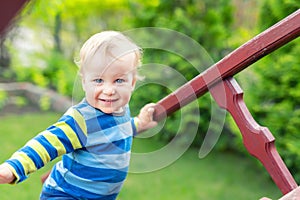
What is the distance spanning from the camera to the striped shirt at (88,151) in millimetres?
1675

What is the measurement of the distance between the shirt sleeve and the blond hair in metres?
0.17

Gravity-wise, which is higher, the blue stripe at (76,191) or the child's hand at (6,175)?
the child's hand at (6,175)

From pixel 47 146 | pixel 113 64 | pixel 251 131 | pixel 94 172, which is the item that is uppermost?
pixel 113 64

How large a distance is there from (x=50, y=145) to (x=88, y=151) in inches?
6.3

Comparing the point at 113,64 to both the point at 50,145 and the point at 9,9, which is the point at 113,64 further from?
the point at 9,9

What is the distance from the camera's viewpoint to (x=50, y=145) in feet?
5.33

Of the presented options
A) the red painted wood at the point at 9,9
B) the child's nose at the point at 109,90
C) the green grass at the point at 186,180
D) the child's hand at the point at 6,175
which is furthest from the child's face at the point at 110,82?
the green grass at the point at 186,180

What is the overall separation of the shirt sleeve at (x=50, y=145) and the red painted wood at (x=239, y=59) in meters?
0.43

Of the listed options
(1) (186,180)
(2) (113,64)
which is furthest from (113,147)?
(1) (186,180)

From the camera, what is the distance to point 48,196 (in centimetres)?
185

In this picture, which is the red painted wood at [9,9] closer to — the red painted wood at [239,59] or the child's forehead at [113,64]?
the child's forehead at [113,64]

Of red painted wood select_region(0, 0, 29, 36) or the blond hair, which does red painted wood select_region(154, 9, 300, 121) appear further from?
red painted wood select_region(0, 0, 29, 36)

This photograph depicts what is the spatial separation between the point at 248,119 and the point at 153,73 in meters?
0.37

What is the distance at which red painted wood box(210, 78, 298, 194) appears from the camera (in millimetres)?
1771
